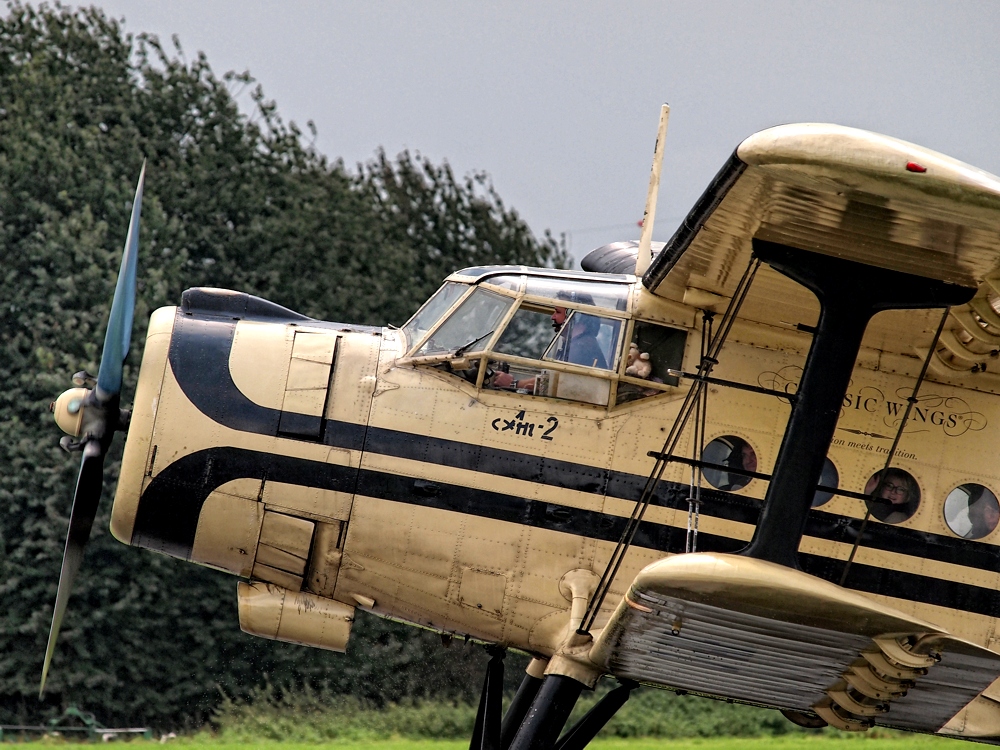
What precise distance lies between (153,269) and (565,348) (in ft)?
54.7

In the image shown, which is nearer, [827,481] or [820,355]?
[820,355]

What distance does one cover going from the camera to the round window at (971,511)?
8875 mm

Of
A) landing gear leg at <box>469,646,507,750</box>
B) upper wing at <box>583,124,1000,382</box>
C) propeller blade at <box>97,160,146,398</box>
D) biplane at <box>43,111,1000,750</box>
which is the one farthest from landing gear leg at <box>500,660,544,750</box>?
propeller blade at <box>97,160,146,398</box>

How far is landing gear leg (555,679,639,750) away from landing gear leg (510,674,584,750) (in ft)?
2.67

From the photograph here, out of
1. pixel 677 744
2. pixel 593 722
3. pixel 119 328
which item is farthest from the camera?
pixel 677 744

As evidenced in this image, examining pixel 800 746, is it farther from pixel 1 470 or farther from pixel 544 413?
pixel 1 470

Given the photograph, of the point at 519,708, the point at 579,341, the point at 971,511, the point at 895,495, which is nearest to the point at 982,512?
the point at 971,511

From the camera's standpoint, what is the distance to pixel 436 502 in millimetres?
8750

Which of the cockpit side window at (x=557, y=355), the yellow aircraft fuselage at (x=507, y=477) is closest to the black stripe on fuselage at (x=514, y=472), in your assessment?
the yellow aircraft fuselage at (x=507, y=477)

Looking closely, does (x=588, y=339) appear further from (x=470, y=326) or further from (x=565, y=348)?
(x=470, y=326)

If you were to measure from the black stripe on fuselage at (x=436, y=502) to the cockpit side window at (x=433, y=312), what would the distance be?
1.04 metres

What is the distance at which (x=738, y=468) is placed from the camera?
873cm

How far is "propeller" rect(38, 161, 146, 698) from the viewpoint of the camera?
9219 millimetres

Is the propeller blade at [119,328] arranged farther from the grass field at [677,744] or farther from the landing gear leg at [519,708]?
the grass field at [677,744]
